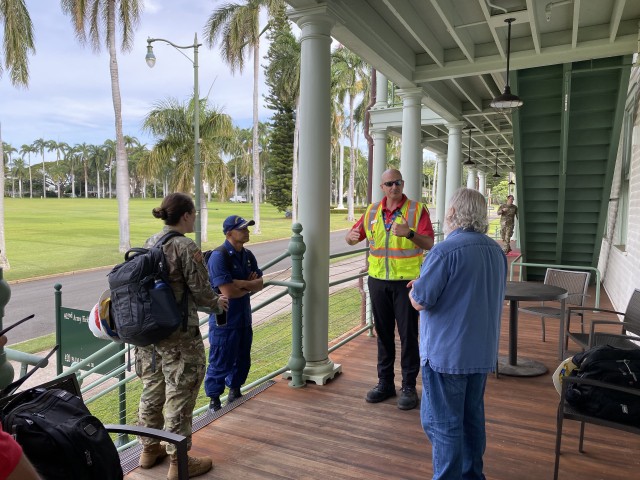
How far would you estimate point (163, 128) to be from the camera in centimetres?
1891

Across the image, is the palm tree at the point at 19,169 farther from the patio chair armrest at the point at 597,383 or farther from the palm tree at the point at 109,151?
the patio chair armrest at the point at 597,383

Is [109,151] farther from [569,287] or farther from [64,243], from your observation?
[569,287]

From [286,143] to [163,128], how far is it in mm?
19994

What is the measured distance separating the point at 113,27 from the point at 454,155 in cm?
1524

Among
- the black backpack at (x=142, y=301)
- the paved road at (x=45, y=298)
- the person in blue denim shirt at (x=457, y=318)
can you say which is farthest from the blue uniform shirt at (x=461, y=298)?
the paved road at (x=45, y=298)

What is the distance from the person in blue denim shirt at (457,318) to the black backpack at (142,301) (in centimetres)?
119

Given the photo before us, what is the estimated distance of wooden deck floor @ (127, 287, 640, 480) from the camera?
2676 mm

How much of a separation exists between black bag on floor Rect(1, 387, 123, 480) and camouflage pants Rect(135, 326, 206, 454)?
1.14 metres

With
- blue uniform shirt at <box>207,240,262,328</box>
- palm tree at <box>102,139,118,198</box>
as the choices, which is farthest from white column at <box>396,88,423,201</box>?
palm tree at <box>102,139,118,198</box>

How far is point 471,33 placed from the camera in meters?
5.66

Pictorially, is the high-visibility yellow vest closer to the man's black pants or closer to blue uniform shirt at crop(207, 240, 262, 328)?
the man's black pants

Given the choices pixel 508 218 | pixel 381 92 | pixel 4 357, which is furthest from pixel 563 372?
pixel 508 218

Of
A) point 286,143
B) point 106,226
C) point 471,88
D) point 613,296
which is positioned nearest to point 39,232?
point 106,226

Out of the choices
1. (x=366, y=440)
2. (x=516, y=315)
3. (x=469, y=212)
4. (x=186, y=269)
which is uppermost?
(x=469, y=212)
